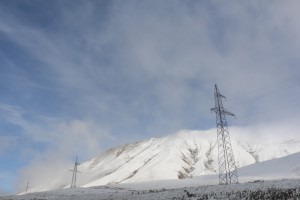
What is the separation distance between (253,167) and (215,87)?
2516 inches

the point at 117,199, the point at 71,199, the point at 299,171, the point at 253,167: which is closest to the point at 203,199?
the point at 117,199

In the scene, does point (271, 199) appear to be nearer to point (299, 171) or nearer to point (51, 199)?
point (51, 199)

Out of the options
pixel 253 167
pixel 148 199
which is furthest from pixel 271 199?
pixel 253 167

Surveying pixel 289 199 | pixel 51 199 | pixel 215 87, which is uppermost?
pixel 215 87

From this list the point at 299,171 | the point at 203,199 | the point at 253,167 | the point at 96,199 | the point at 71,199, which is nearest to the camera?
the point at 203,199

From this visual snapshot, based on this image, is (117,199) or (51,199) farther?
(51,199)

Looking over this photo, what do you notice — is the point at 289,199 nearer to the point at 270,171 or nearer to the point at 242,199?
the point at 242,199

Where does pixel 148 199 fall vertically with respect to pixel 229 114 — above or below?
below

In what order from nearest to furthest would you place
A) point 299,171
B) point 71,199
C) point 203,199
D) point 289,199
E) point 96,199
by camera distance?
point 289,199 → point 203,199 → point 96,199 → point 71,199 → point 299,171

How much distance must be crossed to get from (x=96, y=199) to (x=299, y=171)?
75.4 metres

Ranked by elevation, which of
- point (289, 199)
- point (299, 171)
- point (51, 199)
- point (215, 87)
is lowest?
point (289, 199)

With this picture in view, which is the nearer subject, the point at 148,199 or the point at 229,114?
the point at 148,199

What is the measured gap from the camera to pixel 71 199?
4178 centimetres

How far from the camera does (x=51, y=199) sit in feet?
144
